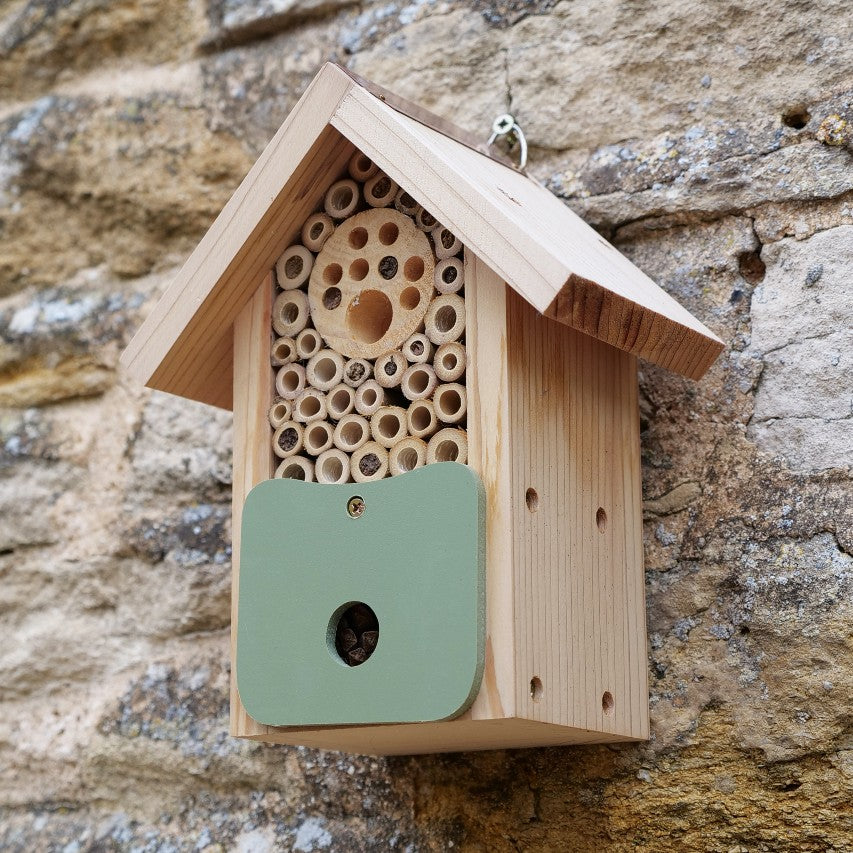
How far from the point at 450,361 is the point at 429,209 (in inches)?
5.9

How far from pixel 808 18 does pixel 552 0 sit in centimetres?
34

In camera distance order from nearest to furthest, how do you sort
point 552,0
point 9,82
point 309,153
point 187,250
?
point 309,153
point 552,0
point 187,250
point 9,82

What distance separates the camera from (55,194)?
2.00 metres

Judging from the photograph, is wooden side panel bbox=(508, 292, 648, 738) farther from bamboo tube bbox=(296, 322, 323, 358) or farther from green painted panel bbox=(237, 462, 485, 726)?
bamboo tube bbox=(296, 322, 323, 358)

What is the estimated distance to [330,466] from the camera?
52.1 inches

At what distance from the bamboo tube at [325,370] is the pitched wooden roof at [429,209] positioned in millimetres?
124

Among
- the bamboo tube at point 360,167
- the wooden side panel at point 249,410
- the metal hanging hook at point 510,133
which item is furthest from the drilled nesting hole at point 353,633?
the metal hanging hook at point 510,133

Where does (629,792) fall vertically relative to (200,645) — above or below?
below

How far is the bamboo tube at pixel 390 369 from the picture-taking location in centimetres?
130

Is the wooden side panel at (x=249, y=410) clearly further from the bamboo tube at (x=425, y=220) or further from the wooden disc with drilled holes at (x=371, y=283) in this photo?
the bamboo tube at (x=425, y=220)

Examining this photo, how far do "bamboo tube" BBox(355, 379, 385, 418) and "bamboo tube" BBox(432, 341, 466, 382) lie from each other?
0.22ft

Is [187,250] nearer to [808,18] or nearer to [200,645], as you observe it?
[200,645]

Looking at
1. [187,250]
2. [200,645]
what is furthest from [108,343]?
[200,645]

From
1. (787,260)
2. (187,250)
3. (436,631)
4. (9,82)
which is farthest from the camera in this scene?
(9,82)
